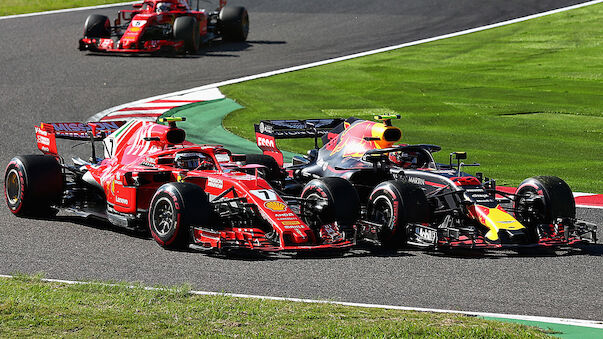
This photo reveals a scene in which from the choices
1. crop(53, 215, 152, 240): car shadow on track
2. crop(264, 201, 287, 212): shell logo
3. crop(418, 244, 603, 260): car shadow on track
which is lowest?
crop(53, 215, 152, 240): car shadow on track

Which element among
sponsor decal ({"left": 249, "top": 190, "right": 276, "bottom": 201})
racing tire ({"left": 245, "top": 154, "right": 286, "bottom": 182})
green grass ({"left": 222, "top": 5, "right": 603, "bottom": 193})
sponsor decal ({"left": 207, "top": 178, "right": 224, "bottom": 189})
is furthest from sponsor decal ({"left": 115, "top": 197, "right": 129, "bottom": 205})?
green grass ({"left": 222, "top": 5, "right": 603, "bottom": 193})

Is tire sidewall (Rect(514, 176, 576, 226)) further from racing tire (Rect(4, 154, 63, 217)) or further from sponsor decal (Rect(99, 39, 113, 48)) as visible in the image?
sponsor decal (Rect(99, 39, 113, 48))

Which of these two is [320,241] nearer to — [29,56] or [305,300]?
[305,300]

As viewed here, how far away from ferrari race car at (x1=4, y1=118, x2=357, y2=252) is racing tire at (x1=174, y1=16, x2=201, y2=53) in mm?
13800

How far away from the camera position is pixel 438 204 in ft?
43.6

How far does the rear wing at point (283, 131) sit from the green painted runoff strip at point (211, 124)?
115 inches

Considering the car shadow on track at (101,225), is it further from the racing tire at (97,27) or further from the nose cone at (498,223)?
the racing tire at (97,27)

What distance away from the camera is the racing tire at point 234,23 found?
3275 centimetres

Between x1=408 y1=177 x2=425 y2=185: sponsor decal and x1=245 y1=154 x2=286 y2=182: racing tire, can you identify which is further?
x1=245 y1=154 x2=286 y2=182: racing tire

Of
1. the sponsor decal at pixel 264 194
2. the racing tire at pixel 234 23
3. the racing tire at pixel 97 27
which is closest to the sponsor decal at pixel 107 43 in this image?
the racing tire at pixel 97 27

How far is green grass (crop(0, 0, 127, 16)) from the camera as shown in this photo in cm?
3847

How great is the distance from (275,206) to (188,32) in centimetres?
1832

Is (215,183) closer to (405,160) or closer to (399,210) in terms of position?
(399,210)

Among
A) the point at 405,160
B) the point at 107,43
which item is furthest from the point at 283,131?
the point at 107,43
